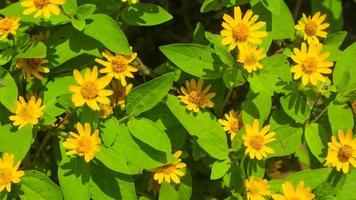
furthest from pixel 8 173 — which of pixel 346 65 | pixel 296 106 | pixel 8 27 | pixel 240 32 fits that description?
pixel 346 65

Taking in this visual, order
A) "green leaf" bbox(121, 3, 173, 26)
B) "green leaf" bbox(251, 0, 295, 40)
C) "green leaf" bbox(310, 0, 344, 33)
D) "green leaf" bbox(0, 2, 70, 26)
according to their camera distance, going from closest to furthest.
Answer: "green leaf" bbox(0, 2, 70, 26) < "green leaf" bbox(121, 3, 173, 26) < "green leaf" bbox(251, 0, 295, 40) < "green leaf" bbox(310, 0, 344, 33)

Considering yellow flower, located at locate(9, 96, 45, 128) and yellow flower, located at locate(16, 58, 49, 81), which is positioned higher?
yellow flower, located at locate(16, 58, 49, 81)

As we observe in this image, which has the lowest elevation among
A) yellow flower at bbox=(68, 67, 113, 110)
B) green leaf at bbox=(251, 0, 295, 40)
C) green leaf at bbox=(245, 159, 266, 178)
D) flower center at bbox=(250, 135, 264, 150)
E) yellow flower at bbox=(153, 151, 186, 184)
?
yellow flower at bbox=(153, 151, 186, 184)

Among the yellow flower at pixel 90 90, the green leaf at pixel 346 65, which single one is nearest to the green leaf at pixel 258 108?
the green leaf at pixel 346 65

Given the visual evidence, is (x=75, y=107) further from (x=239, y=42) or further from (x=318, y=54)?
(x=318, y=54)

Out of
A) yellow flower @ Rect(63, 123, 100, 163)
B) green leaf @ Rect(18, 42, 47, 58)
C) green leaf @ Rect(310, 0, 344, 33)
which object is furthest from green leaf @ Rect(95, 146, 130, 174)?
green leaf @ Rect(310, 0, 344, 33)

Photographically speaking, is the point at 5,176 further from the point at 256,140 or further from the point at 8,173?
the point at 256,140

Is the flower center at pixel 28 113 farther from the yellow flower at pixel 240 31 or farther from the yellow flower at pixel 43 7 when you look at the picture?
Answer: the yellow flower at pixel 240 31

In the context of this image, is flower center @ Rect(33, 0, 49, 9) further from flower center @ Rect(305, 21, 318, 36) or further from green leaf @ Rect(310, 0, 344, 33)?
green leaf @ Rect(310, 0, 344, 33)
